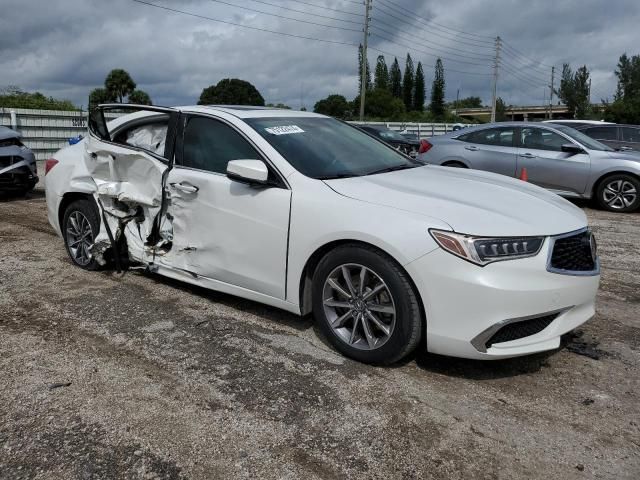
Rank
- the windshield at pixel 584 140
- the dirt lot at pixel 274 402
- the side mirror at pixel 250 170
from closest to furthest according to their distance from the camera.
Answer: the dirt lot at pixel 274 402
the side mirror at pixel 250 170
the windshield at pixel 584 140

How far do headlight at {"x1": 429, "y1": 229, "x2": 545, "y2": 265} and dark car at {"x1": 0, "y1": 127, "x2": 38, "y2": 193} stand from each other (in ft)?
27.8

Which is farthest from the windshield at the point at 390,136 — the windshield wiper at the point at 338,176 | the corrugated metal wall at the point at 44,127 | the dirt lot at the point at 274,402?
the windshield wiper at the point at 338,176

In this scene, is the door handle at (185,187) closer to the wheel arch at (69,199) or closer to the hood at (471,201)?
the hood at (471,201)

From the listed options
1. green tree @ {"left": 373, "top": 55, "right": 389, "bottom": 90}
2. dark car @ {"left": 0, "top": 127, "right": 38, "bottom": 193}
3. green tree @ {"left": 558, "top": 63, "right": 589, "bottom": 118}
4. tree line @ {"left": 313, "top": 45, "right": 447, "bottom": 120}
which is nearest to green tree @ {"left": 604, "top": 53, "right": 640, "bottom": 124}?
green tree @ {"left": 558, "top": 63, "right": 589, "bottom": 118}

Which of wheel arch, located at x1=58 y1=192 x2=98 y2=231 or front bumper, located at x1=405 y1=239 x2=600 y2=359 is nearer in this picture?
front bumper, located at x1=405 y1=239 x2=600 y2=359

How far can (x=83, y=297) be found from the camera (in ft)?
15.2

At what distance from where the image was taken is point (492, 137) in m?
9.93

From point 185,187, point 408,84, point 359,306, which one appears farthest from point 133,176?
point 408,84

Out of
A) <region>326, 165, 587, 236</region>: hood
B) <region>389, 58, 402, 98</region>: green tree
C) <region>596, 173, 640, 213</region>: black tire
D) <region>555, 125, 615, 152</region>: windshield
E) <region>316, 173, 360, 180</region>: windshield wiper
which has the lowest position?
<region>596, 173, 640, 213</region>: black tire

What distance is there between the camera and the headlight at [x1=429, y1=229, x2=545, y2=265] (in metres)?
3.00

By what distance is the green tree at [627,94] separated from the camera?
49878mm

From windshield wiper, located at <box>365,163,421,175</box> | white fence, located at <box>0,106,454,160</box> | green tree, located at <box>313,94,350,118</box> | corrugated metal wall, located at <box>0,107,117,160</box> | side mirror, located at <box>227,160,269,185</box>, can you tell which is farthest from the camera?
green tree, located at <box>313,94,350,118</box>

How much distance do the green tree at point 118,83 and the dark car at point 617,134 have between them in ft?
142

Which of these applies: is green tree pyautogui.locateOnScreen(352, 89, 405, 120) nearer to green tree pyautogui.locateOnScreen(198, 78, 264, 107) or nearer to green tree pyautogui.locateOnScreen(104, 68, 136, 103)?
green tree pyautogui.locateOnScreen(198, 78, 264, 107)
